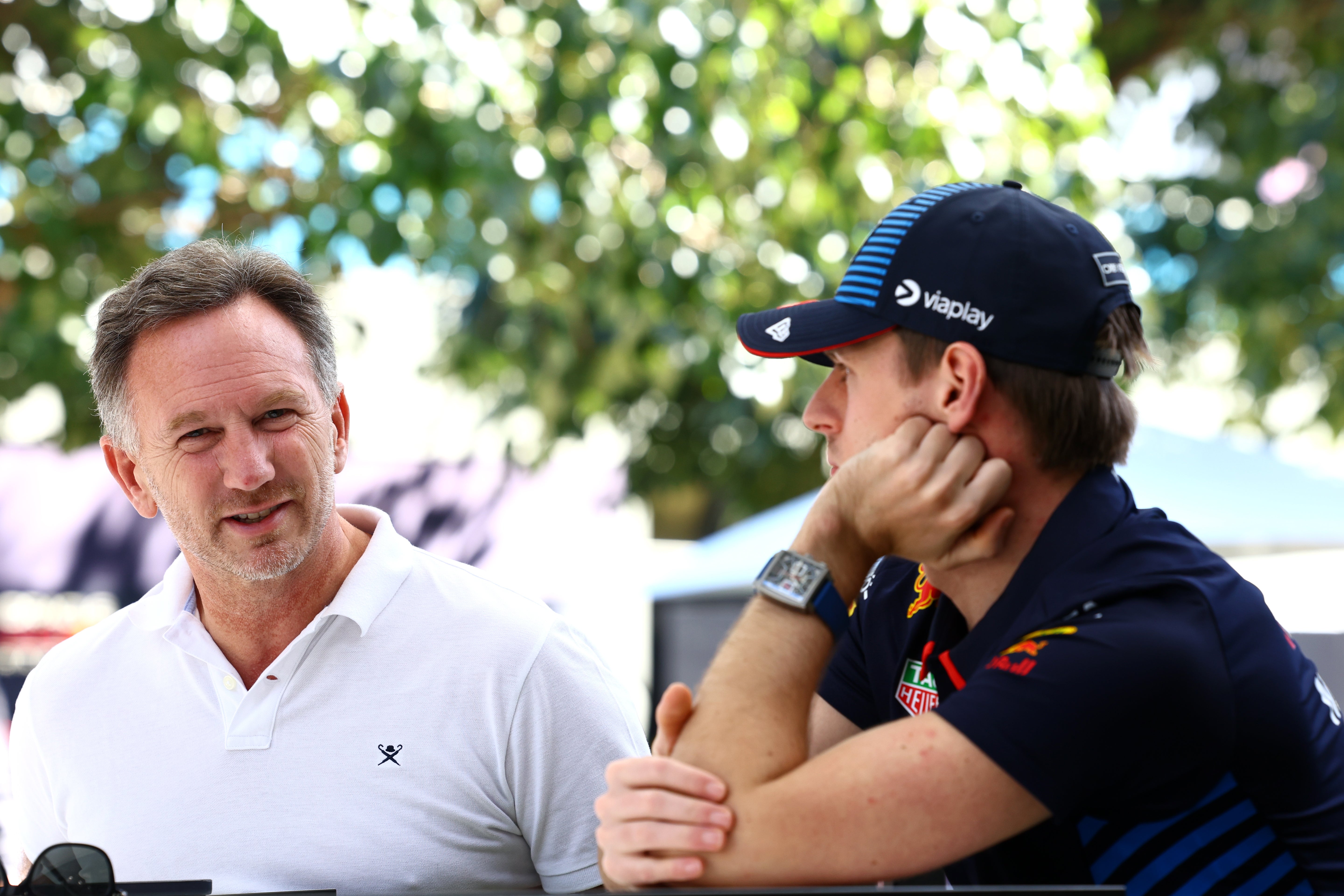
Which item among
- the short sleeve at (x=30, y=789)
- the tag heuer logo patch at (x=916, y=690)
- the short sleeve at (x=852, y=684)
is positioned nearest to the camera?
the tag heuer logo patch at (x=916, y=690)

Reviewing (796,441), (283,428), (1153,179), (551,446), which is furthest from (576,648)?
(1153,179)

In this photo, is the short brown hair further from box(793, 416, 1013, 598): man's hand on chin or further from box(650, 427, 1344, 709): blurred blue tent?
box(650, 427, 1344, 709): blurred blue tent

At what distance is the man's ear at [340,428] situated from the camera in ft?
7.01

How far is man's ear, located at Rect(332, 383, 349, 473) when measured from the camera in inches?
84.1

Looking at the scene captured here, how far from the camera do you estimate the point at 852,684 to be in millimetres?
1795

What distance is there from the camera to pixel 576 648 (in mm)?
1980

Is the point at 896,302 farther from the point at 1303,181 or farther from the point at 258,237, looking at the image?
the point at 1303,181

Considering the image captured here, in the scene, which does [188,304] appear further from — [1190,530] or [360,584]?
[1190,530]

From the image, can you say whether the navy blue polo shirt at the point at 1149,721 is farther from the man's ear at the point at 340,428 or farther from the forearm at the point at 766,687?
the man's ear at the point at 340,428

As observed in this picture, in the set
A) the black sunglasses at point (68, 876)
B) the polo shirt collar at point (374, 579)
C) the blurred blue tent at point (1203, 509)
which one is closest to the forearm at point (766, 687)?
the black sunglasses at point (68, 876)

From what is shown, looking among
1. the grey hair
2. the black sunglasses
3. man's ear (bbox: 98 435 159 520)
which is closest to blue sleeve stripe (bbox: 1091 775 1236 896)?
the black sunglasses

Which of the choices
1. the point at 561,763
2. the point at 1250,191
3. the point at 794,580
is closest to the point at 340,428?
the point at 561,763

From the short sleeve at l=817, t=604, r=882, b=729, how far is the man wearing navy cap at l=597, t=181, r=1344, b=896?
0.12m

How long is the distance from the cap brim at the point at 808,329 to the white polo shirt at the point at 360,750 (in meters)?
0.62
